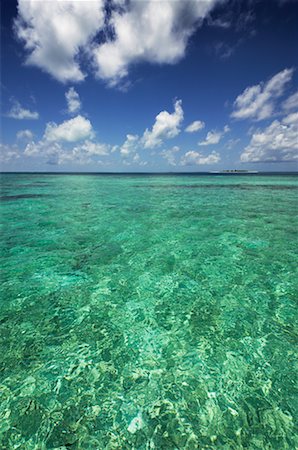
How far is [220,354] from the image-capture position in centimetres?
434

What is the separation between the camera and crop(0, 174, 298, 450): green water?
3.13 metres

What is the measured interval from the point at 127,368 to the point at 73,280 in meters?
3.87

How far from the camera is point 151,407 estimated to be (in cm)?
339

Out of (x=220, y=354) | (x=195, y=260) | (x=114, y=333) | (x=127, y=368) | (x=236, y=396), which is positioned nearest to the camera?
(x=236, y=396)

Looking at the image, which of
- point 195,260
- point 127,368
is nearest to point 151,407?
point 127,368

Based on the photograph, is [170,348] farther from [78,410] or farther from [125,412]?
[78,410]

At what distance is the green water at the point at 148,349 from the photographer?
3.13m

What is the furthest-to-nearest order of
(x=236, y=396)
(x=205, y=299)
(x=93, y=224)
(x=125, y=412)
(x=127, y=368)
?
(x=93, y=224) → (x=205, y=299) → (x=127, y=368) → (x=236, y=396) → (x=125, y=412)

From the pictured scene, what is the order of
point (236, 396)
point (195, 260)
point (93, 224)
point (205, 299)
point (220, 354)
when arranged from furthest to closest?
point (93, 224), point (195, 260), point (205, 299), point (220, 354), point (236, 396)

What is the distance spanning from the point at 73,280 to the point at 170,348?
405 cm

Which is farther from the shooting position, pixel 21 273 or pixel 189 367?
pixel 21 273

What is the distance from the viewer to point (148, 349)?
4.48 m

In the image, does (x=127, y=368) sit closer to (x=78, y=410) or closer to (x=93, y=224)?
(x=78, y=410)

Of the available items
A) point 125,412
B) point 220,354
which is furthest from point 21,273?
point 220,354
